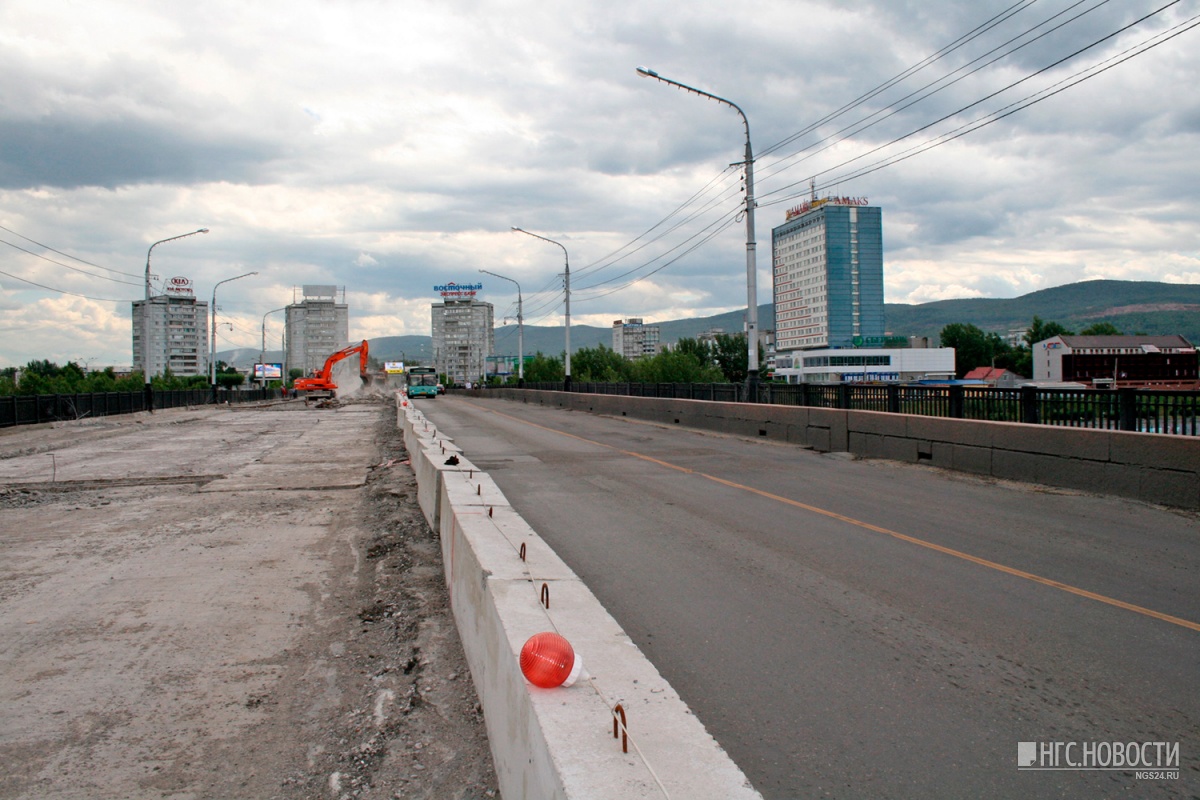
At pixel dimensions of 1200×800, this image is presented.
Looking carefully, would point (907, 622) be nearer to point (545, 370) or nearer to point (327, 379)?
point (327, 379)

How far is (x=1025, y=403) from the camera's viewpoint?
13211mm

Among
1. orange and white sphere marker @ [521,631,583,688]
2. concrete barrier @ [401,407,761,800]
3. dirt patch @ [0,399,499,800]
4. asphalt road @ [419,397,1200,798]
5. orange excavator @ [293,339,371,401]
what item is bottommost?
dirt patch @ [0,399,499,800]

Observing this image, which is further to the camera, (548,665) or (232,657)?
(232,657)

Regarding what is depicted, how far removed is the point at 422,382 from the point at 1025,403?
7013 centimetres

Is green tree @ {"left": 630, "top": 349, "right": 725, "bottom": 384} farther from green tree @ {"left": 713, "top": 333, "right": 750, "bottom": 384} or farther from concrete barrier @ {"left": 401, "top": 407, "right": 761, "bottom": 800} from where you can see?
concrete barrier @ {"left": 401, "top": 407, "right": 761, "bottom": 800}

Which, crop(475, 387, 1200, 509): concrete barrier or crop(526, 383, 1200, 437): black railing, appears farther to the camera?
crop(526, 383, 1200, 437): black railing

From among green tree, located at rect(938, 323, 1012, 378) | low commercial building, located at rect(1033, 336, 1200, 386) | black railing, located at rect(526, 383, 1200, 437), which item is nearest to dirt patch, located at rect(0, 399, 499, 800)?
black railing, located at rect(526, 383, 1200, 437)

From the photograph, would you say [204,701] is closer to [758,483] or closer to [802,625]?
[802,625]

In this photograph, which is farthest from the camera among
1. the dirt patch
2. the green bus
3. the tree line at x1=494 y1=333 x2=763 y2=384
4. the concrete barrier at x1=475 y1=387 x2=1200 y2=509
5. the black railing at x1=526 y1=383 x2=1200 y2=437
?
the tree line at x1=494 y1=333 x2=763 y2=384

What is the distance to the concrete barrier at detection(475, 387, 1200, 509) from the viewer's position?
10180 mm

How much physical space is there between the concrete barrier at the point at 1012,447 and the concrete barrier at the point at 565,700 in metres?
8.65

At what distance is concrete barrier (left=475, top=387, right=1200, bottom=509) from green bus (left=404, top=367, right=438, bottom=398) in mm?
58122

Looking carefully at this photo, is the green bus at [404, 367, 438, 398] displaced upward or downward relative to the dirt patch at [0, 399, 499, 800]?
upward

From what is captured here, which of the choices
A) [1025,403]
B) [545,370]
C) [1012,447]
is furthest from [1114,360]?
[1012,447]
